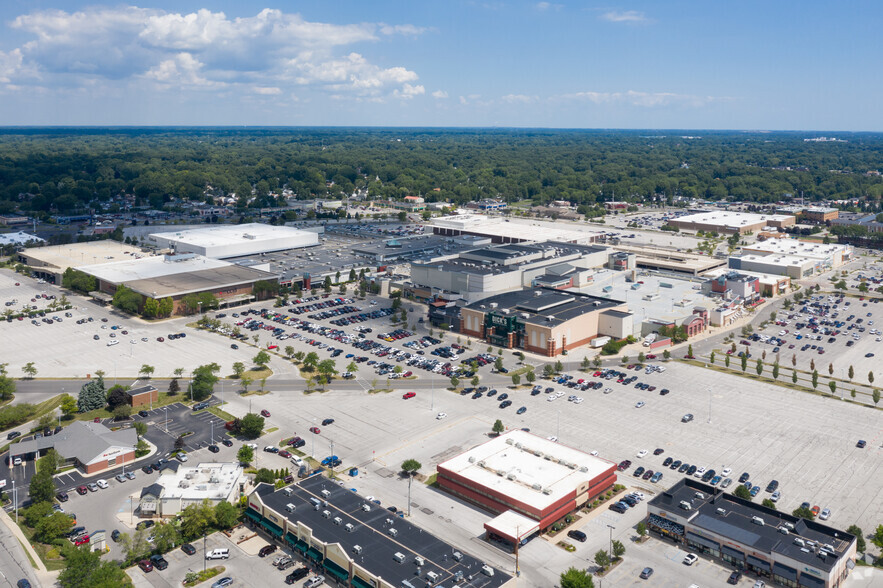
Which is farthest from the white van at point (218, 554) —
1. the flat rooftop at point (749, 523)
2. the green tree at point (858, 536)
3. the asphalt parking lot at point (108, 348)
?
the green tree at point (858, 536)

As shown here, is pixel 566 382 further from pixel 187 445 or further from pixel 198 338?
pixel 198 338

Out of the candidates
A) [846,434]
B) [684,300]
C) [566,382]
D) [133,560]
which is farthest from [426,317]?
[133,560]

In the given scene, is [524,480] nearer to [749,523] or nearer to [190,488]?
[749,523]

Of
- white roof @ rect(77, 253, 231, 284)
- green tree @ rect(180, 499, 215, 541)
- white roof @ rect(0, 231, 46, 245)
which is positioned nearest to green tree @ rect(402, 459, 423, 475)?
green tree @ rect(180, 499, 215, 541)

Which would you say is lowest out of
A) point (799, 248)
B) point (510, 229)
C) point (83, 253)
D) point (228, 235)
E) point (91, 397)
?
point (91, 397)

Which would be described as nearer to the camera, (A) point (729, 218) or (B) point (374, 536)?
(B) point (374, 536)

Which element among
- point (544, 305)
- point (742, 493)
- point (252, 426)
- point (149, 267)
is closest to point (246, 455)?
point (252, 426)

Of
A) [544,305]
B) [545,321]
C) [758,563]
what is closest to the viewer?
[758,563]

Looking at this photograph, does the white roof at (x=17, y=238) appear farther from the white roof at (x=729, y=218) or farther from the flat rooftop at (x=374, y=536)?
the white roof at (x=729, y=218)
